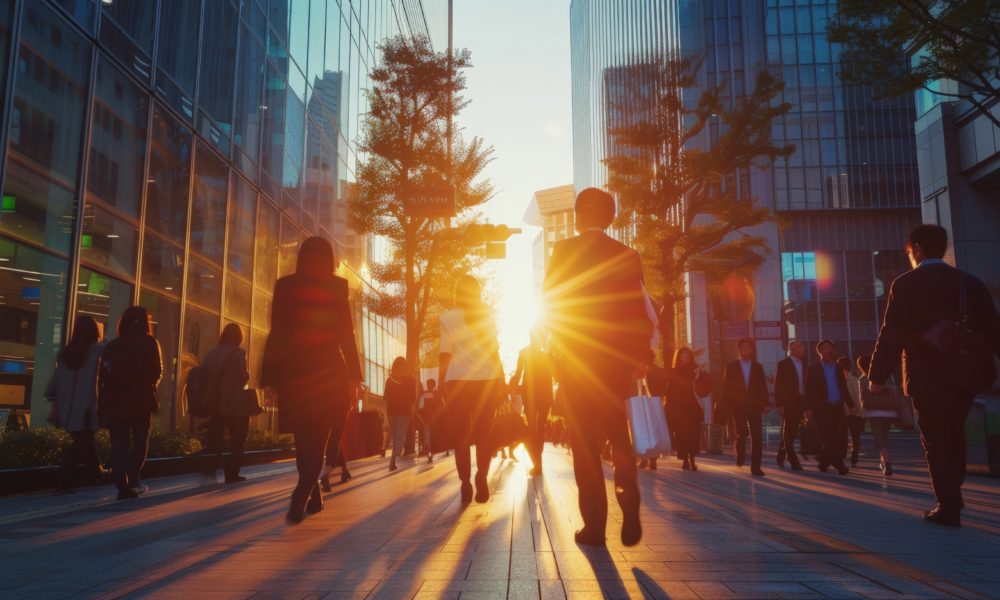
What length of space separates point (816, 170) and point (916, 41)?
118 feet

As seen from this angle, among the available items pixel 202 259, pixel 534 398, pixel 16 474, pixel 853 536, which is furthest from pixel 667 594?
pixel 202 259

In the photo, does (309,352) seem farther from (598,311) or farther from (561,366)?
(598,311)

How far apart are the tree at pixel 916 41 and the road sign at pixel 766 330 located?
14.8 feet

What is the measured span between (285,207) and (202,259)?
18.8 ft

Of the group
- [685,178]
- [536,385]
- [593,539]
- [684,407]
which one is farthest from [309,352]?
[685,178]

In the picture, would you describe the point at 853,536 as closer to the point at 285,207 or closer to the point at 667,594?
the point at 667,594

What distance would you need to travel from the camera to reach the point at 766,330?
14906mm

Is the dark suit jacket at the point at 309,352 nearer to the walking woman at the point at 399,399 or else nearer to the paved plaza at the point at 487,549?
the paved plaza at the point at 487,549

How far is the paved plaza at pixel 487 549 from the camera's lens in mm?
3291

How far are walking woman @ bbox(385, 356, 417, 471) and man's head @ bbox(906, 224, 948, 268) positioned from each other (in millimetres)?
9369

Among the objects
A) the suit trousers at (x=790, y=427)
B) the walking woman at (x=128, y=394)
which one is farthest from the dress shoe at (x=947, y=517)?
the suit trousers at (x=790, y=427)

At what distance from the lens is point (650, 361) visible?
452 cm

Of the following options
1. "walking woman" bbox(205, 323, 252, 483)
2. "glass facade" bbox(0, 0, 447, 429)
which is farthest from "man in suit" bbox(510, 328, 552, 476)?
"glass facade" bbox(0, 0, 447, 429)

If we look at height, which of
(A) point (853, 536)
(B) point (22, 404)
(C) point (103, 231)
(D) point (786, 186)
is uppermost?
(D) point (786, 186)
